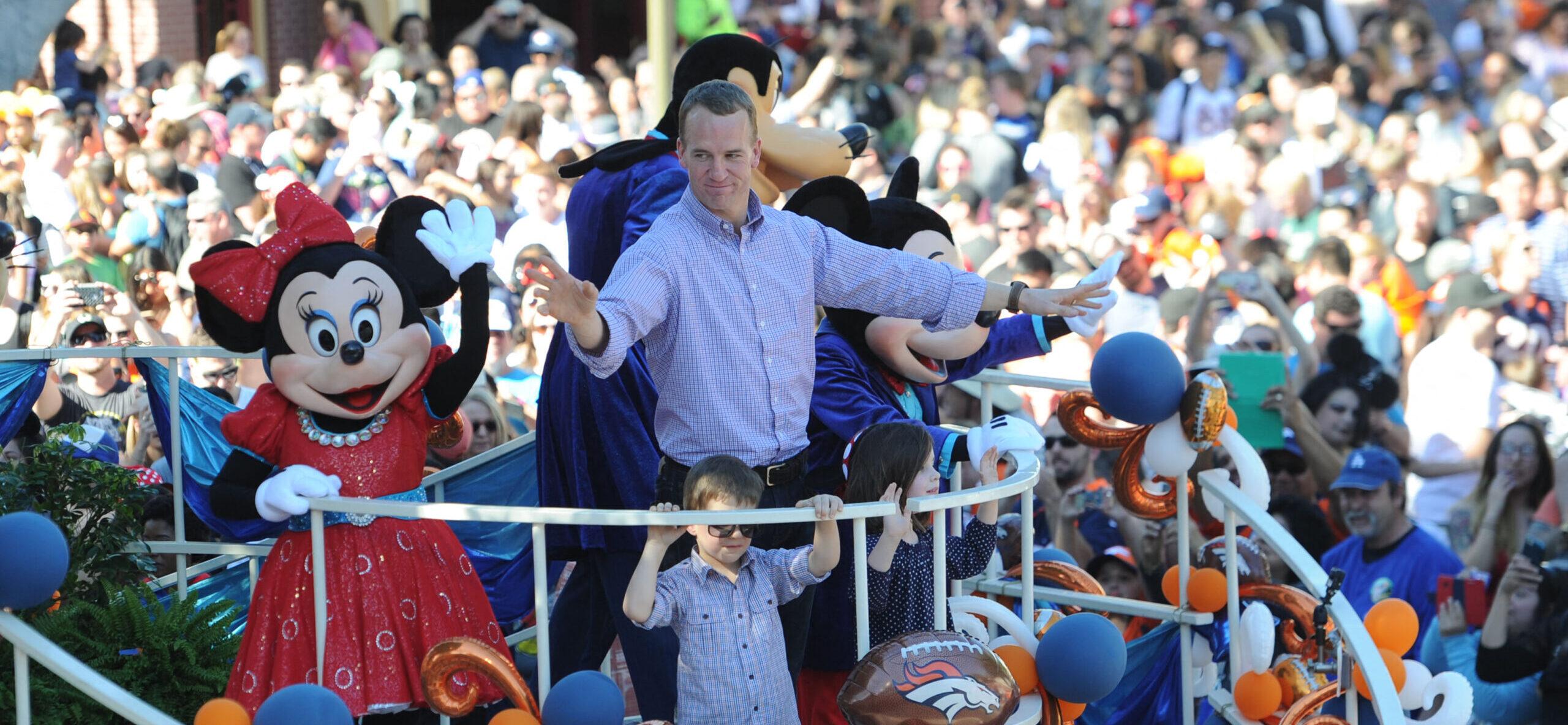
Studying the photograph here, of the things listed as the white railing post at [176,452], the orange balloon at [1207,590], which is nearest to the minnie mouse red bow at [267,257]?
the white railing post at [176,452]

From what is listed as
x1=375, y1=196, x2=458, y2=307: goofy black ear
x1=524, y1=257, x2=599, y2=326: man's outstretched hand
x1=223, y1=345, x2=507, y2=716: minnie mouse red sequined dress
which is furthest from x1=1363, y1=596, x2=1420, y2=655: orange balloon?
x1=375, y1=196, x2=458, y2=307: goofy black ear

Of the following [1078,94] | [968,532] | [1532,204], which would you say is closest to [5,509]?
[968,532]

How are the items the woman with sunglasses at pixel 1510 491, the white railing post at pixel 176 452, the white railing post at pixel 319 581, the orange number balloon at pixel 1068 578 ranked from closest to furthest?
1. the white railing post at pixel 319 581
2. the white railing post at pixel 176 452
3. the orange number balloon at pixel 1068 578
4. the woman with sunglasses at pixel 1510 491

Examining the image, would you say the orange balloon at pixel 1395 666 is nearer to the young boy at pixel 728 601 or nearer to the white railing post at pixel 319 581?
the young boy at pixel 728 601

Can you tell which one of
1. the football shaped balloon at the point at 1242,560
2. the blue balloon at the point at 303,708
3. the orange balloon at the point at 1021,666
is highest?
the blue balloon at the point at 303,708

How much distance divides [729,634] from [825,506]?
0.36 metres

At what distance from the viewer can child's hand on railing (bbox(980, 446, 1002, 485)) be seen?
11.9ft

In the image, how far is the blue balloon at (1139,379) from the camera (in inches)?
170

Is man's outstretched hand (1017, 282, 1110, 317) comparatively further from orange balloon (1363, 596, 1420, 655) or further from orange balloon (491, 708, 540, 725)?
orange balloon (491, 708, 540, 725)

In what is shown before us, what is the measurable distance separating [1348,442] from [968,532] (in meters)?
3.11

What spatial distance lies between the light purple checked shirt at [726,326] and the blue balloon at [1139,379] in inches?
39.4

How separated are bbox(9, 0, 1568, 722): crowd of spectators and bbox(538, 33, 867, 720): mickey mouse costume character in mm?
374

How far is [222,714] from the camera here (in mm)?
3289

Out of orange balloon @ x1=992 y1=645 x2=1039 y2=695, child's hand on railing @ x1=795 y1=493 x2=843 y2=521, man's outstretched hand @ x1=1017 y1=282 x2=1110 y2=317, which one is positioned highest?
man's outstretched hand @ x1=1017 y1=282 x2=1110 y2=317
